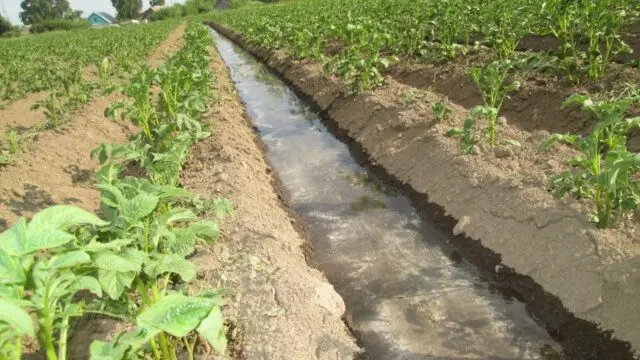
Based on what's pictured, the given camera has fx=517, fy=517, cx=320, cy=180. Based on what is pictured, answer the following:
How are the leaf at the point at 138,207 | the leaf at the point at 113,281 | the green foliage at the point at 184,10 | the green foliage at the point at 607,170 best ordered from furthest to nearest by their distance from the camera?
the green foliage at the point at 184,10 → the green foliage at the point at 607,170 → the leaf at the point at 138,207 → the leaf at the point at 113,281

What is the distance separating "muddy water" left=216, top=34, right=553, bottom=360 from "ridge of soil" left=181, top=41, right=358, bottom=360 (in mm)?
214

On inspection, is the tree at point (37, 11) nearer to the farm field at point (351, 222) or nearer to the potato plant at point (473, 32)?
the potato plant at point (473, 32)

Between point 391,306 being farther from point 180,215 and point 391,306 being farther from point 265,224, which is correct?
point 180,215

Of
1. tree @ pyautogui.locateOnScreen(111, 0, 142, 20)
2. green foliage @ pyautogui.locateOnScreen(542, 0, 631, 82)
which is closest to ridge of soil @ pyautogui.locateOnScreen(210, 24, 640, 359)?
green foliage @ pyautogui.locateOnScreen(542, 0, 631, 82)

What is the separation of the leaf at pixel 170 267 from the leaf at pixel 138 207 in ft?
0.64

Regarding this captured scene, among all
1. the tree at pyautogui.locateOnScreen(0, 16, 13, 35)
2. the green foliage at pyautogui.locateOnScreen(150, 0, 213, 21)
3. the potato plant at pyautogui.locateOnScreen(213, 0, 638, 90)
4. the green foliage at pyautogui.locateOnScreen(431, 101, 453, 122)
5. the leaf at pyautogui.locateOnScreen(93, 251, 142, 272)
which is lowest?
the leaf at pyautogui.locateOnScreen(93, 251, 142, 272)

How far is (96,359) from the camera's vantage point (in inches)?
55.9

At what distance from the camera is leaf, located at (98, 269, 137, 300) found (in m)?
1.71

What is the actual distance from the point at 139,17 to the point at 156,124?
83042mm

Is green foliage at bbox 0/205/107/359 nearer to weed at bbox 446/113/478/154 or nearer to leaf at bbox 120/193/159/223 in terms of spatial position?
leaf at bbox 120/193/159/223

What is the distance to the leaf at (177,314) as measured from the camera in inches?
49.6

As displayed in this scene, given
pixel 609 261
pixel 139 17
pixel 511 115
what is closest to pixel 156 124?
pixel 511 115

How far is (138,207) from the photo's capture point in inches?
77.5

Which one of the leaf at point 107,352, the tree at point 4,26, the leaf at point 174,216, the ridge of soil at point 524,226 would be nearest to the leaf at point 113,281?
the leaf at point 107,352
